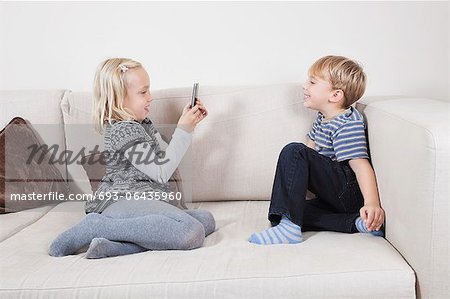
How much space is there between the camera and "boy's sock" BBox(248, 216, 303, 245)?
1.72m

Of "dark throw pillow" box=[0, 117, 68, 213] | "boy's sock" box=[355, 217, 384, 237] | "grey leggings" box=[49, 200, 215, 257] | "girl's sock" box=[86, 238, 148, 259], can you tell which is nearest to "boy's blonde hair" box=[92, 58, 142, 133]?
"dark throw pillow" box=[0, 117, 68, 213]

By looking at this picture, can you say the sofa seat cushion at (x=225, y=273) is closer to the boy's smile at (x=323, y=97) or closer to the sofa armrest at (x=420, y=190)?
the sofa armrest at (x=420, y=190)

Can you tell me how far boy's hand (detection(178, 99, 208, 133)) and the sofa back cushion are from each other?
84 mm

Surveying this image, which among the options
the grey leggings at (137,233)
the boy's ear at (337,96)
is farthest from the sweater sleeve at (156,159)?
the boy's ear at (337,96)

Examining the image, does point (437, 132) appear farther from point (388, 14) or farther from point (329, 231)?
point (388, 14)

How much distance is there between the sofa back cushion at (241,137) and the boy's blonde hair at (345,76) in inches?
6.5

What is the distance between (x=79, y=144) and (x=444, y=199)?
1266 mm

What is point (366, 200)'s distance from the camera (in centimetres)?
180

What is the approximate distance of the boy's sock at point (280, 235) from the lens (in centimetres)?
172

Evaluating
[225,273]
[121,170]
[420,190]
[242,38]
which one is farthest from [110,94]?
[420,190]

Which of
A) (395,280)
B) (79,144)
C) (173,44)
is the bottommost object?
(395,280)

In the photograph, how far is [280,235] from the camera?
1732 millimetres

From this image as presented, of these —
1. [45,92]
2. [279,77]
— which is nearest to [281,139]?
[279,77]

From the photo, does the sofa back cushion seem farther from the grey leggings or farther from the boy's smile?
the grey leggings
